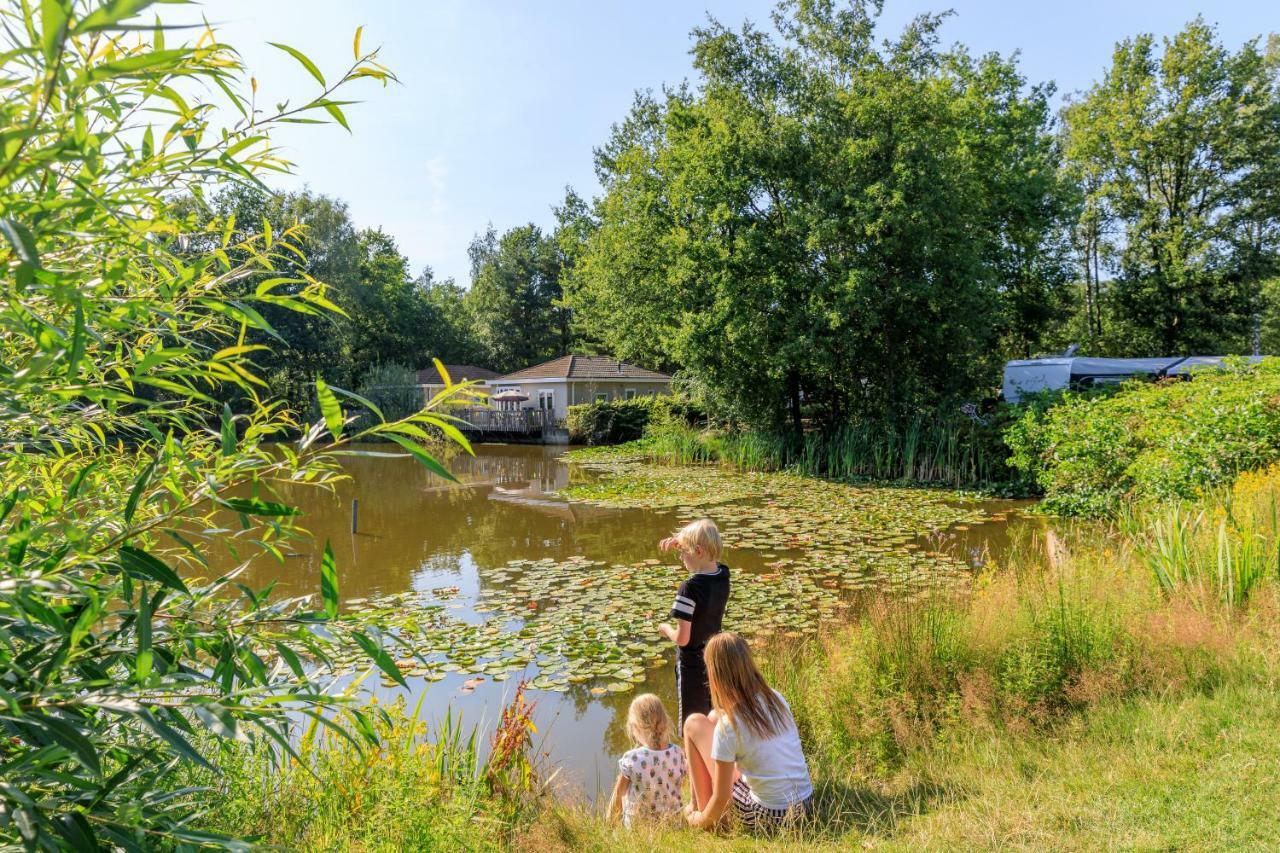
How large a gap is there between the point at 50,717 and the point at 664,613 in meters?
7.16

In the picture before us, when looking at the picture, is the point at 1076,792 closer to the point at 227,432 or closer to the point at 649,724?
the point at 649,724

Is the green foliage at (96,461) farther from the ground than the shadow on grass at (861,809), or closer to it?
farther from the ground

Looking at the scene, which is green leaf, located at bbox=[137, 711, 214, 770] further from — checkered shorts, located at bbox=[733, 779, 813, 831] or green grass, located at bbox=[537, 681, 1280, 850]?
checkered shorts, located at bbox=[733, 779, 813, 831]

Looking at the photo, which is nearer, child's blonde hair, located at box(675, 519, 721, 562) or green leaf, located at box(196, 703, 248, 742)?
green leaf, located at box(196, 703, 248, 742)

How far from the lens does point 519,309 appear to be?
53.2m

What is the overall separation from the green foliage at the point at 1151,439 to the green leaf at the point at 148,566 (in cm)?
1067

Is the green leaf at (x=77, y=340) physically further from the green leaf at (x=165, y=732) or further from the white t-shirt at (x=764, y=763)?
the white t-shirt at (x=764, y=763)

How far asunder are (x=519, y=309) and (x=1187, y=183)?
3864 cm

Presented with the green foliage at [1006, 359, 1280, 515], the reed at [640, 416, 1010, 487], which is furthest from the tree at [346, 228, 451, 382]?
the green foliage at [1006, 359, 1280, 515]

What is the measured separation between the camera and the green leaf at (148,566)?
1.44 metres

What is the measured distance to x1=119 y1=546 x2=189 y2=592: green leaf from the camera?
4.73ft

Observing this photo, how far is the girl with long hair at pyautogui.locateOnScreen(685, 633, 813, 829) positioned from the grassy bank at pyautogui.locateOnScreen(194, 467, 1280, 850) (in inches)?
6.0

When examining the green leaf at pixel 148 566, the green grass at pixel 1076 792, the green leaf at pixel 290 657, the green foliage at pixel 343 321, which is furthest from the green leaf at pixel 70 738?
the green foliage at pixel 343 321

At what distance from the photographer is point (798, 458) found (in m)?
20.3
